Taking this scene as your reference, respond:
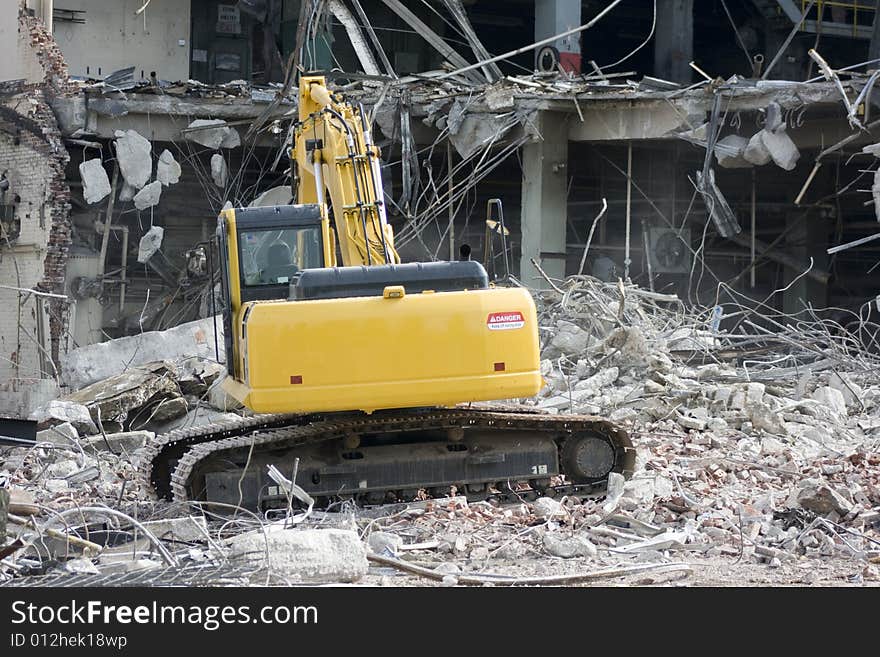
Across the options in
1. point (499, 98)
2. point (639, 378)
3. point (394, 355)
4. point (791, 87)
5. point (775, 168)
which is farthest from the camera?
point (775, 168)

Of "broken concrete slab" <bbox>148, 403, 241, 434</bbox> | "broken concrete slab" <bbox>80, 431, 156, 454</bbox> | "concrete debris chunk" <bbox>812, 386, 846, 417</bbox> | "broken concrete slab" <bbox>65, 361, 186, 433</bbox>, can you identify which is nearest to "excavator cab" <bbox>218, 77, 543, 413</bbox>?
"broken concrete slab" <bbox>80, 431, 156, 454</bbox>

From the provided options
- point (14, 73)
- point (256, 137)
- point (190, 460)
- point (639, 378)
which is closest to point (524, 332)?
point (190, 460)

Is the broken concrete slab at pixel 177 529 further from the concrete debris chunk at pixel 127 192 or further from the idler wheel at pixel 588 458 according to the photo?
the concrete debris chunk at pixel 127 192

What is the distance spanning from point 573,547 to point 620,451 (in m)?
2.43

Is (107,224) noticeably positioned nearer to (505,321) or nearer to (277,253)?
(277,253)

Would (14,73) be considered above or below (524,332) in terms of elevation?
above

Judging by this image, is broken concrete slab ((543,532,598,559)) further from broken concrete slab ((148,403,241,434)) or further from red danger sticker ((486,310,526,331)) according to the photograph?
broken concrete slab ((148,403,241,434))

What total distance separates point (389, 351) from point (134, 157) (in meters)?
11.5

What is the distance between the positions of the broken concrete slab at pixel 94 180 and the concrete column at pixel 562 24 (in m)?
7.56

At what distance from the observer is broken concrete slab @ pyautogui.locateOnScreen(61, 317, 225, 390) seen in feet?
56.4

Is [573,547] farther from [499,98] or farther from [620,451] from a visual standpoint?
[499,98]

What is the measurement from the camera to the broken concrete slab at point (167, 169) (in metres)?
20.5

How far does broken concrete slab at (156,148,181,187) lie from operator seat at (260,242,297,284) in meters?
10.2

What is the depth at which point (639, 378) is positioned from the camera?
593 inches
